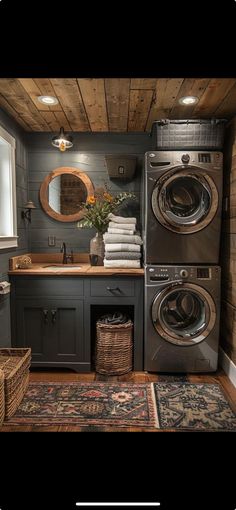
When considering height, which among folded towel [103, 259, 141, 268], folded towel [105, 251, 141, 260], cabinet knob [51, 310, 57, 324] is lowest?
cabinet knob [51, 310, 57, 324]

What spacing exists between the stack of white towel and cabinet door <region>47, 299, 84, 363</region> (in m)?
0.49

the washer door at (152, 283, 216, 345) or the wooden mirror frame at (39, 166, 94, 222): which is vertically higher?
the wooden mirror frame at (39, 166, 94, 222)

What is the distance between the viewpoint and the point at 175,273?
2.44 metres

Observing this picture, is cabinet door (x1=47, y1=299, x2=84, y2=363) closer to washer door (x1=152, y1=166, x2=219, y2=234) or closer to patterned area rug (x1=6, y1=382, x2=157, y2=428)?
patterned area rug (x1=6, y1=382, x2=157, y2=428)

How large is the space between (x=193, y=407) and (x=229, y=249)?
1.30m

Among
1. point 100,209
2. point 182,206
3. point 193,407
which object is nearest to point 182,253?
point 182,206

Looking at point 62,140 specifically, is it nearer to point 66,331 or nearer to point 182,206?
point 182,206

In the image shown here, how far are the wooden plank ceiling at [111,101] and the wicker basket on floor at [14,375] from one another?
6.44 feet

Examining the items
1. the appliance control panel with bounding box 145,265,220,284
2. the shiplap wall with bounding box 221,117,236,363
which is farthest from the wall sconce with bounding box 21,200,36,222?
the shiplap wall with bounding box 221,117,236,363

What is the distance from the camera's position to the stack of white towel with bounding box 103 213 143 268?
104 inches

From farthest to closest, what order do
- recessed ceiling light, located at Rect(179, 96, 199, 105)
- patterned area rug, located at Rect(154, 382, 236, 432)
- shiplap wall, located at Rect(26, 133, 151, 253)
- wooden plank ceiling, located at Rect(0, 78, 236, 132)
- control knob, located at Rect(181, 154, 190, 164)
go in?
shiplap wall, located at Rect(26, 133, 151, 253)
control knob, located at Rect(181, 154, 190, 164)
recessed ceiling light, located at Rect(179, 96, 199, 105)
wooden plank ceiling, located at Rect(0, 78, 236, 132)
patterned area rug, located at Rect(154, 382, 236, 432)
